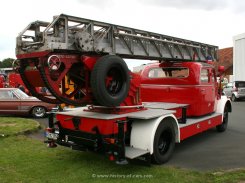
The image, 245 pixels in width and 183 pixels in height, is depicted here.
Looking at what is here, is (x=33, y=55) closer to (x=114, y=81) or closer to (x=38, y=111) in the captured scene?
(x=114, y=81)

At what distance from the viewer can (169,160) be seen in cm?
684

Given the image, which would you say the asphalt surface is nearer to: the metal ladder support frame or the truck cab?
the truck cab

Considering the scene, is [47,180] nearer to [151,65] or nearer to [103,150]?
[103,150]

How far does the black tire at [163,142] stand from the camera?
6289mm

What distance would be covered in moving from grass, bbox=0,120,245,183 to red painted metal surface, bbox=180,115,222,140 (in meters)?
1.41

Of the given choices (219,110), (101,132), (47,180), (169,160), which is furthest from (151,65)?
(47,180)

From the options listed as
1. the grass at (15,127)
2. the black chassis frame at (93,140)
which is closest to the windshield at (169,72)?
the black chassis frame at (93,140)

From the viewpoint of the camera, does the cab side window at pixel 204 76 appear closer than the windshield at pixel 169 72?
No

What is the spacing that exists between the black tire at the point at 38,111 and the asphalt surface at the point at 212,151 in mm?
4148

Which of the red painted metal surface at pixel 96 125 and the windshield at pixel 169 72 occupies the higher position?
the windshield at pixel 169 72

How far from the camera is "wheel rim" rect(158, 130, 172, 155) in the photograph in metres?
6.67

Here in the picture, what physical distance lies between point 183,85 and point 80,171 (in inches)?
155

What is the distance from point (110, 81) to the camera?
621 cm

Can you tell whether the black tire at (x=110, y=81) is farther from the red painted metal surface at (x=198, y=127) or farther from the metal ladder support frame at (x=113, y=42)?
the red painted metal surface at (x=198, y=127)
